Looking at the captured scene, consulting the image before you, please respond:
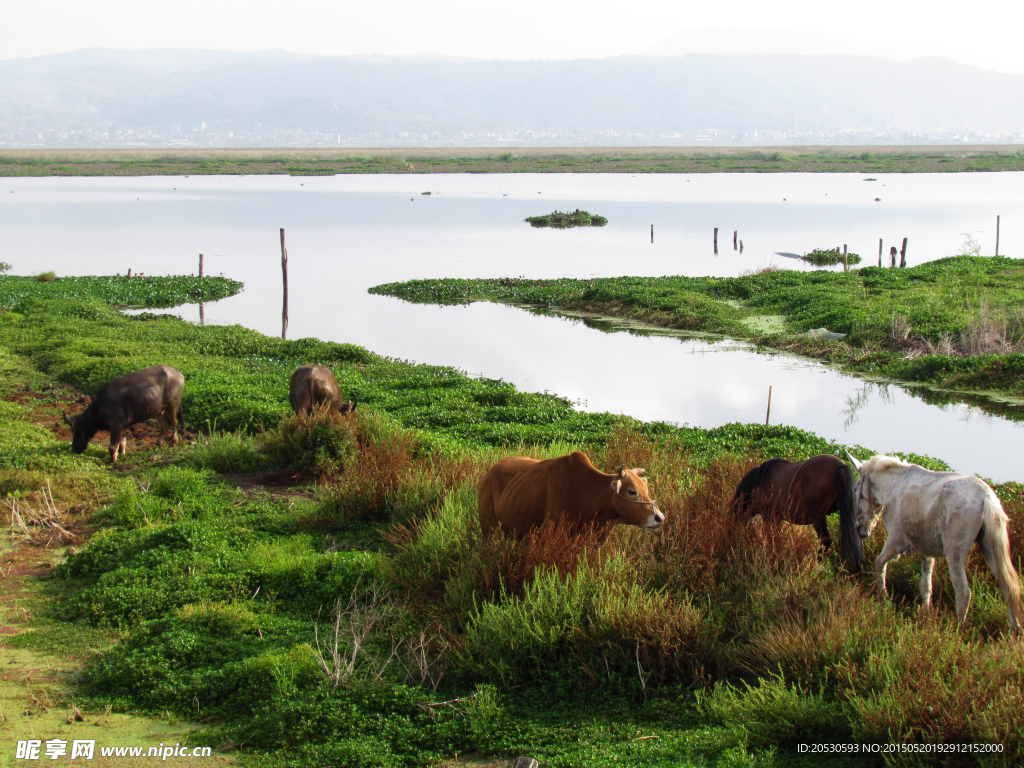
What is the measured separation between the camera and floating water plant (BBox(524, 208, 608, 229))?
64.7 metres

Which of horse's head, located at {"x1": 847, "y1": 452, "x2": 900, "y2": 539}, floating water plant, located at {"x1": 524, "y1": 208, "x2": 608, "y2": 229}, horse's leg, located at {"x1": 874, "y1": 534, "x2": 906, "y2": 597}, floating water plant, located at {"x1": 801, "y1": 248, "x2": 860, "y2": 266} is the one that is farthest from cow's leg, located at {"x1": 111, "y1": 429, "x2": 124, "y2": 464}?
floating water plant, located at {"x1": 524, "y1": 208, "x2": 608, "y2": 229}

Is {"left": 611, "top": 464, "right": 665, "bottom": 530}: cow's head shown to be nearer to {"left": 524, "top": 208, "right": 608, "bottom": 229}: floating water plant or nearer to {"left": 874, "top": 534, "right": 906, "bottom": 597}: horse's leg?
{"left": 874, "top": 534, "right": 906, "bottom": 597}: horse's leg

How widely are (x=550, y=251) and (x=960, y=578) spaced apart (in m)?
46.2

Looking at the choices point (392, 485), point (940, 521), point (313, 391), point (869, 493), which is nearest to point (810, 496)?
point (869, 493)

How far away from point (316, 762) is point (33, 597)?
434 centimetres

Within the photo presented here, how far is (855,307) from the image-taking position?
2755 cm

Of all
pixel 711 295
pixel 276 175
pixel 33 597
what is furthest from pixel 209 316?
pixel 276 175

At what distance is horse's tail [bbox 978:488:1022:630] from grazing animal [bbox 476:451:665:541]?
7.81ft

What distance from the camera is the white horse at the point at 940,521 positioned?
6098 mm

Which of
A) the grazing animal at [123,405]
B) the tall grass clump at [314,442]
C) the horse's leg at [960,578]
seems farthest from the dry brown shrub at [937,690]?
the grazing animal at [123,405]

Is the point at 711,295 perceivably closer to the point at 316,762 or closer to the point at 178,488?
the point at 178,488

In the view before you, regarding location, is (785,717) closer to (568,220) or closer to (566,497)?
(566,497)

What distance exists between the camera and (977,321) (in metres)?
23.2

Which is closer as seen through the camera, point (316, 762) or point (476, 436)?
A: point (316, 762)
